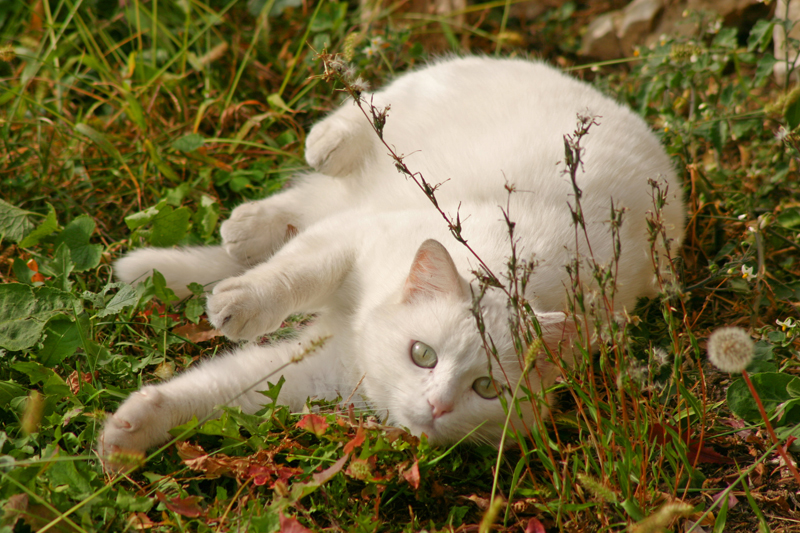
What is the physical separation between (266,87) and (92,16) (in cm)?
106

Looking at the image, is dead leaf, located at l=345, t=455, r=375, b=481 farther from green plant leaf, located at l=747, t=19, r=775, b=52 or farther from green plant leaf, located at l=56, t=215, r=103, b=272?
green plant leaf, located at l=747, t=19, r=775, b=52

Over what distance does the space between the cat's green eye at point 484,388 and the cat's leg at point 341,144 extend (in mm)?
1217

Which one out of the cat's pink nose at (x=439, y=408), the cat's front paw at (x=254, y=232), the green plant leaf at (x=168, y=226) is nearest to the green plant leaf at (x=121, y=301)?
the green plant leaf at (x=168, y=226)

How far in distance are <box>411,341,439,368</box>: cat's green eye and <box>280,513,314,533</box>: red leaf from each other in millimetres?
568

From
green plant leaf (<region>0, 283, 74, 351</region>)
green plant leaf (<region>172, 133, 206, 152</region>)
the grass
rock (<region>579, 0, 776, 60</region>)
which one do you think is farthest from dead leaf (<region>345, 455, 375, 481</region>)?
rock (<region>579, 0, 776, 60</region>)

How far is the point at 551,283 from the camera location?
1.97 m

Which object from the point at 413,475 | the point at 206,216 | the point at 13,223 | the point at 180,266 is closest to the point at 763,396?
the point at 413,475

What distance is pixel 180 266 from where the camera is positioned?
2.38 meters

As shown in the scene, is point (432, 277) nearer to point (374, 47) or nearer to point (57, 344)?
point (57, 344)

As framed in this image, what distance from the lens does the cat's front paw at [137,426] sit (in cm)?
177

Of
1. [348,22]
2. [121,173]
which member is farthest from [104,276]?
[348,22]

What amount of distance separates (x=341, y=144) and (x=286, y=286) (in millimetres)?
831

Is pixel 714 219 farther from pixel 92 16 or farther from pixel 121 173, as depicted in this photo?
pixel 92 16

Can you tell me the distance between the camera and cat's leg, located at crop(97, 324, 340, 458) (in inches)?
70.1
